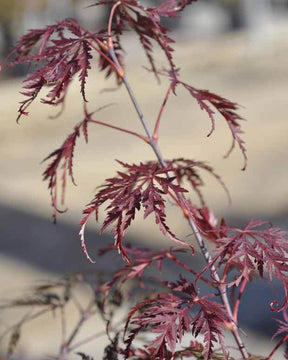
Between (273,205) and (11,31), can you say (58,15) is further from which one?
(273,205)

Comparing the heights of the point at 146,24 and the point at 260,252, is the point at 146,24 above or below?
→ above

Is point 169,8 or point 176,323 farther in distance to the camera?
point 169,8

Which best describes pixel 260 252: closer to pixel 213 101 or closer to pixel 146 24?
pixel 213 101

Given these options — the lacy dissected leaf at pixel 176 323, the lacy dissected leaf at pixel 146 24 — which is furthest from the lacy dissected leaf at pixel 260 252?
the lacy dissected leaf at pixel 146 24

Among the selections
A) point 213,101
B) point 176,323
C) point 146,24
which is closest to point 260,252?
point 176,323

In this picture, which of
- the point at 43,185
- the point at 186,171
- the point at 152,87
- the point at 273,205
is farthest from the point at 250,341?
the point at 152,87

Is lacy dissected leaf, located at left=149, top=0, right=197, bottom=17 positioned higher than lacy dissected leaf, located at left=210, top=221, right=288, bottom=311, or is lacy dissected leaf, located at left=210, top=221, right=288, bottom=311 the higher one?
lacy dissected leaf, located at left=149, top=0, right=197, bottom=17

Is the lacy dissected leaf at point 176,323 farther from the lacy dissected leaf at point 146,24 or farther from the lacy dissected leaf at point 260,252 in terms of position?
the lacy dissected leaf at point 146,24

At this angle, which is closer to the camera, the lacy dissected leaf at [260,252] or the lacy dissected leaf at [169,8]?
the lacy dissected leaf at [260,252]

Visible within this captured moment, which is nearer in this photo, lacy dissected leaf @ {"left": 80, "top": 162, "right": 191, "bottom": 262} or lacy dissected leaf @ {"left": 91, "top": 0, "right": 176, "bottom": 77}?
lacy dissected leaf @ {"left": 80, "top": 162, "right": 191, "bottom": 262}

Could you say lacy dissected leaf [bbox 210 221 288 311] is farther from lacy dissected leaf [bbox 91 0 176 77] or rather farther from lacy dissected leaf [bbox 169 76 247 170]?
lacy dissected leaf [bbox 91 0 176 77]

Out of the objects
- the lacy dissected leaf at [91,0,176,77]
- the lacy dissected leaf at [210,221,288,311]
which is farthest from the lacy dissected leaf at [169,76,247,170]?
the lacy dissected leaf at [210,221,288,311]

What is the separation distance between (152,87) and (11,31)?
3266mm

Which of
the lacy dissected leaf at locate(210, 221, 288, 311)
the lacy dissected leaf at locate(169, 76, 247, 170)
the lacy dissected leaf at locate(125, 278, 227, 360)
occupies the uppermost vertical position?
the lacy dissected leaf at locate(169, 76, 247, 170)
